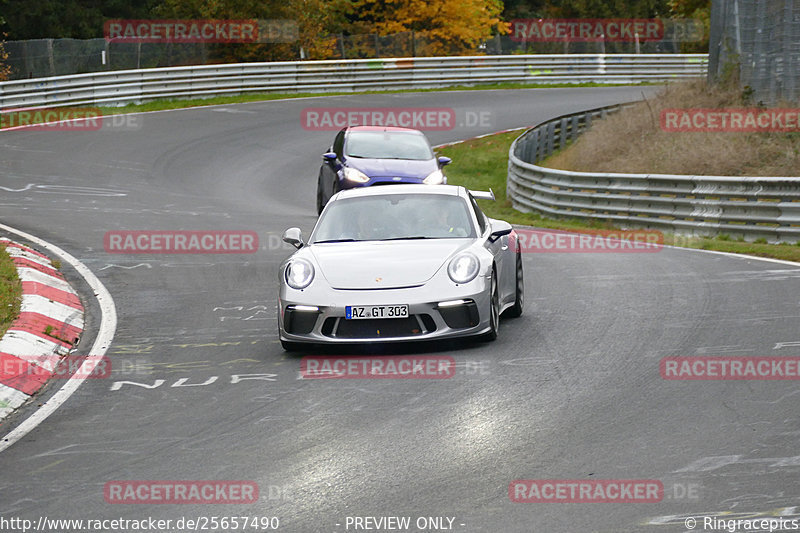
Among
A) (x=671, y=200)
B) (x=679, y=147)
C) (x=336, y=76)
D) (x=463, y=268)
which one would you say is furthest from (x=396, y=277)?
(x=336, y=76)

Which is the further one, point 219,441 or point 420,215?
point 420,215

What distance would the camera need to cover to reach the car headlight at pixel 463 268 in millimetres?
9516

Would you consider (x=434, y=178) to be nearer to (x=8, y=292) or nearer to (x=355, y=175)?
(x=355, y=175)

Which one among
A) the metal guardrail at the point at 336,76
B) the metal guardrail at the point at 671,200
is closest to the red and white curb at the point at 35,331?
the metal guardrail at the point at 671,200

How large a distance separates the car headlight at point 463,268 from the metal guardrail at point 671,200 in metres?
9.17

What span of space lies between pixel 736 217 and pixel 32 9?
43.5 meters

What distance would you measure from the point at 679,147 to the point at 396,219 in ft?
48.8

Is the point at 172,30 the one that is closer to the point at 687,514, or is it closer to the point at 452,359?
the point at 452,359

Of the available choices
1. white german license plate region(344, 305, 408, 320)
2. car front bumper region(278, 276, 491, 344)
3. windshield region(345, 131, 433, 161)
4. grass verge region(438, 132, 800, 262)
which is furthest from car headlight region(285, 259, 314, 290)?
windshield region(345, 131, 433, 161)

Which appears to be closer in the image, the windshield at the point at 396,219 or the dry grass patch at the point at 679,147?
the windshield at the point at 396,219

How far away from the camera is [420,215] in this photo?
35.1 ft

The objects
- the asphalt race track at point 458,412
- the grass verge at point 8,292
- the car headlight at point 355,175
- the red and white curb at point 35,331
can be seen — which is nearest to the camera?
the asphalt race track at point 458,412

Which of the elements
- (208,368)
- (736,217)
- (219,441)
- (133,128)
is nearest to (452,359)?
(208,368)

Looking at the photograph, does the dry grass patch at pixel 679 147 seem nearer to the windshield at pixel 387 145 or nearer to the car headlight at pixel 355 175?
the windshield at pixel 387 145
